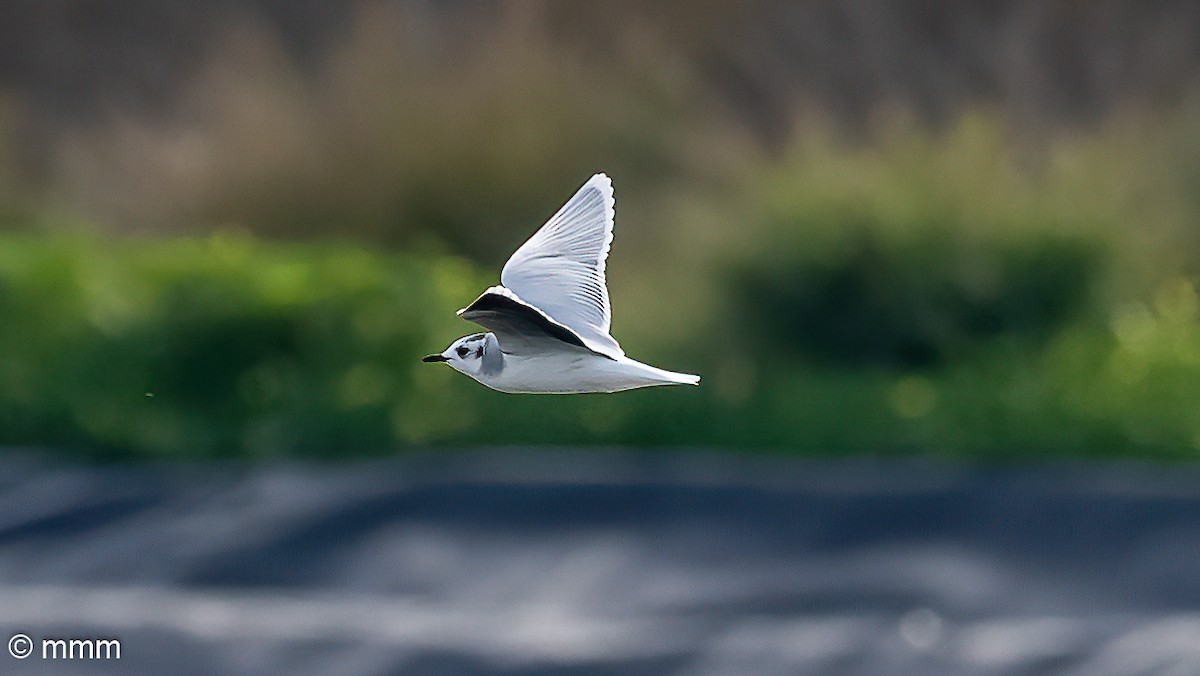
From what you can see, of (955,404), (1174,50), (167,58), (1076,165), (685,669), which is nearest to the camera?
(685,669)

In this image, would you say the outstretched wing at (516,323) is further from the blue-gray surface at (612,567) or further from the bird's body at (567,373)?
the blue-gray surface at (612,567)

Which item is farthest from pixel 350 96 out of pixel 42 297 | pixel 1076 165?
pixel 1076 165

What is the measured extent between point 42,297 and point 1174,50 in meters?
4.83

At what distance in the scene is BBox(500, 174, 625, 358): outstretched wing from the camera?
2.84 metres

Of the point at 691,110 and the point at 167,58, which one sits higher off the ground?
the point at 167,58

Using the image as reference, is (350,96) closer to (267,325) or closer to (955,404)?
(267,325)

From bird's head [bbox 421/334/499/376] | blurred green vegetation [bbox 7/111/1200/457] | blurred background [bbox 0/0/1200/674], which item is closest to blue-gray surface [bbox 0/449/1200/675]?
blurred background [bbox 0/0/1200/674]

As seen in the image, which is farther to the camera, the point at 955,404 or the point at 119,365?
the point at 119,365

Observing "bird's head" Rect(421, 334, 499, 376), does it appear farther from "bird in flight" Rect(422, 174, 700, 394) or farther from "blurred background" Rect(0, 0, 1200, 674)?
"blurred background" Rect(0, 0, 1200, 674)

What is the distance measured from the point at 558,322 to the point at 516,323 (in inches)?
2.4

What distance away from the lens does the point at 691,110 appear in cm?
714

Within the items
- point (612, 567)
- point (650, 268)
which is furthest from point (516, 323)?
point (650, 268)

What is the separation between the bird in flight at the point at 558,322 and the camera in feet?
7.92

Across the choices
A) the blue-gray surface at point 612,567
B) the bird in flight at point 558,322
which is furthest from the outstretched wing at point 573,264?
the blue-gray surface at point 612,567
